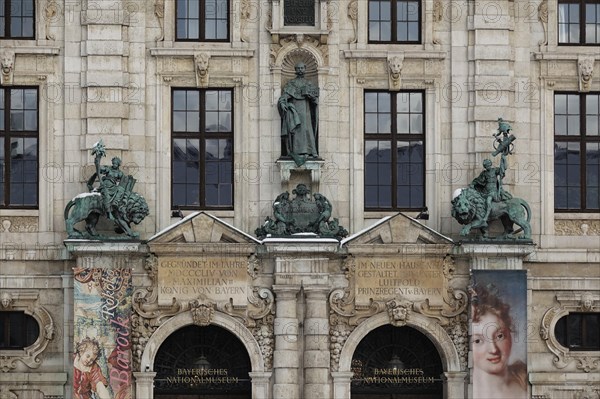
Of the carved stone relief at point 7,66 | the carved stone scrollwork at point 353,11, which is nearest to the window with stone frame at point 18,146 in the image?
the carved stone relief at point 7,66

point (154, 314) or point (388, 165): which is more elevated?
point (388, 165)

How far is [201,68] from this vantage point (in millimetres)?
45125

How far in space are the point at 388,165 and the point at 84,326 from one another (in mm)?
6915

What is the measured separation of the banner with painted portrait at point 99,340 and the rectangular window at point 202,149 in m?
2.37

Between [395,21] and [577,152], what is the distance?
453 cm

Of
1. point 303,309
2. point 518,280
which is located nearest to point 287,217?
point 303,309

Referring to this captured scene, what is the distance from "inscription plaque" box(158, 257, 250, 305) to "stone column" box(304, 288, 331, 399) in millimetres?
1301

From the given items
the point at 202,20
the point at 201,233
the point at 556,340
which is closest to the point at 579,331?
the point at 556,340

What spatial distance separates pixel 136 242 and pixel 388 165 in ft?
17.7

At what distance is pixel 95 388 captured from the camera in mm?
44156

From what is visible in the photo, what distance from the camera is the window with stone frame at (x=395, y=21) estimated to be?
45781 mm

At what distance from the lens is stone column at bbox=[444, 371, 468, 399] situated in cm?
4488

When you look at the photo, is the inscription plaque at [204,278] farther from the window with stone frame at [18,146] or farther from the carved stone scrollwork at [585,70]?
the carved stone scrollwork at [585,70]

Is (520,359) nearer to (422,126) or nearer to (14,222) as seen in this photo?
(422,126)
